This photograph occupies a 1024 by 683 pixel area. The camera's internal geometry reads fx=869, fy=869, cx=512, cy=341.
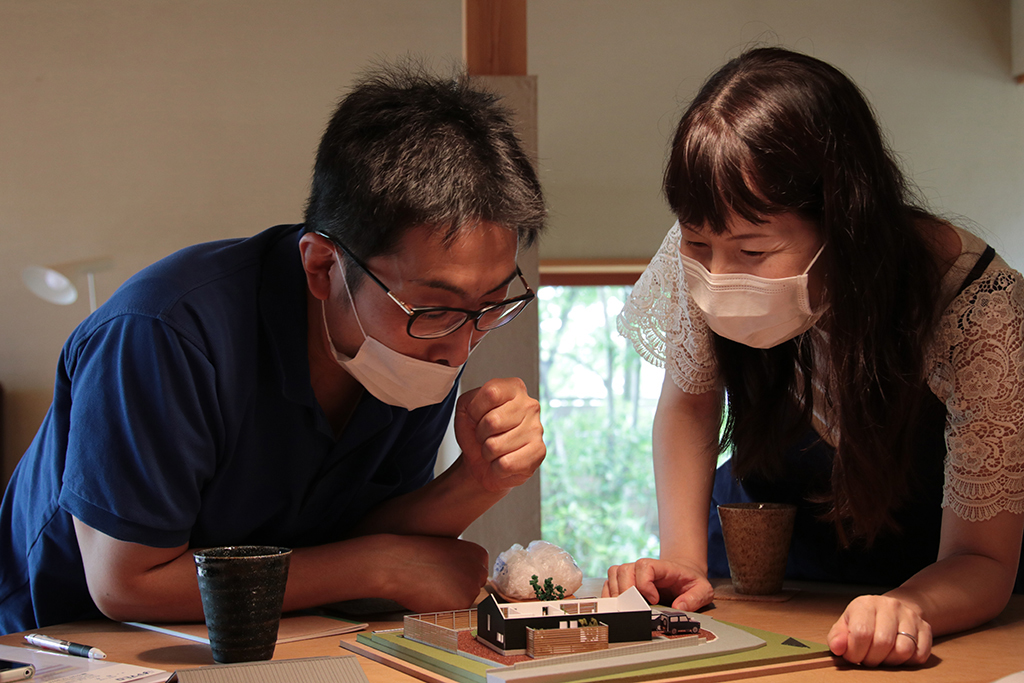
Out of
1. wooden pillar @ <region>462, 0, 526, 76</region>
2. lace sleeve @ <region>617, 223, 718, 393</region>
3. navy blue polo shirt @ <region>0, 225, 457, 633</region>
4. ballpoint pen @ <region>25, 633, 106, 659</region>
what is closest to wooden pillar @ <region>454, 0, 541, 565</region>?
wooden pillar @ <region>462, 0, 526, 76</region>

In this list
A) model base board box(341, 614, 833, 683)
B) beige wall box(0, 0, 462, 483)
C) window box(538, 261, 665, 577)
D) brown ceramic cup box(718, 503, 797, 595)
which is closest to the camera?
model base board box(341, 614, 833, 683)

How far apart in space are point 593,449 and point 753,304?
417cm

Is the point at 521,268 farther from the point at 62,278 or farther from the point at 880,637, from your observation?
the point at 62,278

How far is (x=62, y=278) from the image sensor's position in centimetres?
384

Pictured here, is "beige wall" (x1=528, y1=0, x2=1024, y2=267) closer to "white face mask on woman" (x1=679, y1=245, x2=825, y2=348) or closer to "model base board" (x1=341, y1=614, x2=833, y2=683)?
"white face mask on woman" (x1=679, y1=245, x2=825, y2=348)

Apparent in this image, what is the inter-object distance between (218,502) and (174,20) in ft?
13.4

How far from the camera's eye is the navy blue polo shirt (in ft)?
3.07

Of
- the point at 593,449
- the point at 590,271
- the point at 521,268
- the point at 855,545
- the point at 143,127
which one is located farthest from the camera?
the point at 593,449

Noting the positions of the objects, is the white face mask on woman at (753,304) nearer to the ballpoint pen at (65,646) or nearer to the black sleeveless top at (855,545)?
the black sleeveless top at (855,545)

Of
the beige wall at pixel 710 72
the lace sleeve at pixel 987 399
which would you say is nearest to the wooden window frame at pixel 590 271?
the beige wall at pixel 710 72

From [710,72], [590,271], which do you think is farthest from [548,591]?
[710,72]

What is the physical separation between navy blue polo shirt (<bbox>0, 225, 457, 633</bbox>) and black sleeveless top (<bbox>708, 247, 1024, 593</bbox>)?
A: 21.0 inches

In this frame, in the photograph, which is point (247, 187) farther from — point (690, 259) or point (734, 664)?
point (734, 664)

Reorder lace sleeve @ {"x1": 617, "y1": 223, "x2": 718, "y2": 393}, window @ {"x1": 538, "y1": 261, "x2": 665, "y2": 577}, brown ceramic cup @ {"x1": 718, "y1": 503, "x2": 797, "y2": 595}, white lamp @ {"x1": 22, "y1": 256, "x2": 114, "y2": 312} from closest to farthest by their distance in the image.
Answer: brown ceramic cup @ {"x1": 718, "y1": 503, "x2": 797, "y2": 595} → lace sleeve @ {"x1": 617, "y1": 223, "x2": 718, "y2": 393} → white lamp @ {"x1": 22, "y1": 256, "x2": 114, "y2": 312} → window @ {"x1": 538, "y1": 261, "x2": 665, "y2": 577}
